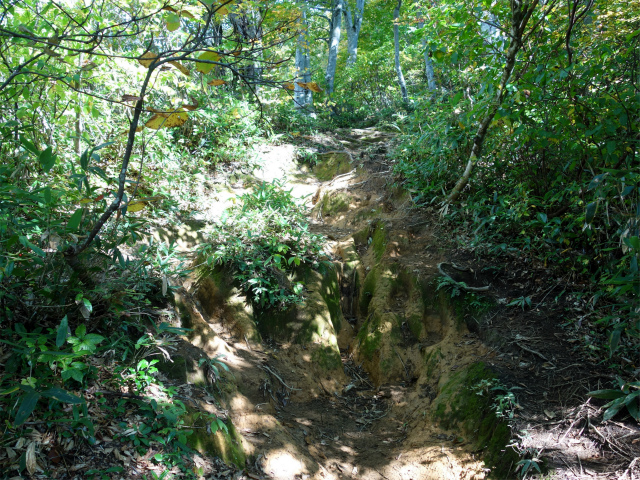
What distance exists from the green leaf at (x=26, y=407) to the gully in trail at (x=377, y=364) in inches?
53.1

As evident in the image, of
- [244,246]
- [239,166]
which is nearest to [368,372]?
[244,246]

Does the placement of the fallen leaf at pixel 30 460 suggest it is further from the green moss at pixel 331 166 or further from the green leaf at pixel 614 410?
the green moss at pixel 331 166

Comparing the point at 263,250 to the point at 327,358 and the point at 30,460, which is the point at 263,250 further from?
the point at 30,460

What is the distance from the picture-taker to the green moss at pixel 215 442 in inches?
119

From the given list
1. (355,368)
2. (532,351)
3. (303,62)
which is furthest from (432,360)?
(303,62)

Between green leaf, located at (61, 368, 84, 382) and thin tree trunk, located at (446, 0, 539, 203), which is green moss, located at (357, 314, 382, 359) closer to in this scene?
thin tree trunk, located at (446, 0, 539, 203)

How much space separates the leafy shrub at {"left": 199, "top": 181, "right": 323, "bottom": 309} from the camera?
5406mm

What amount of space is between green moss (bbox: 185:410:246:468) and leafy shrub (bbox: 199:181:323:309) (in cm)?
216

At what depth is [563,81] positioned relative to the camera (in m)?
4.36

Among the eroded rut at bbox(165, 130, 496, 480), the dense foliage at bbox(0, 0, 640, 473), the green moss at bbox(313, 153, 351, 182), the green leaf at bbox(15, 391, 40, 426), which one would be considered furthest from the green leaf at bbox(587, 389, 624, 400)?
the green moss at bbox(313, 153, 351, 182)

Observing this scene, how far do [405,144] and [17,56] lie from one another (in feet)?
20.0

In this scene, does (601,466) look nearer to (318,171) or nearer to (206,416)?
(206,416)

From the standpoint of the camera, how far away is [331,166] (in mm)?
10023

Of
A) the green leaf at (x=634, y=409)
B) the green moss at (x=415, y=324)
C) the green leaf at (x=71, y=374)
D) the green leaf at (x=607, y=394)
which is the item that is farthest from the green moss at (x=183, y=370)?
the green leaf at (x=634, y=409)
